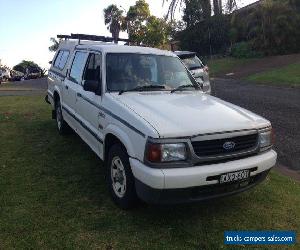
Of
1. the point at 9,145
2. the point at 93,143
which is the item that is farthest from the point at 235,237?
the point at 9,145

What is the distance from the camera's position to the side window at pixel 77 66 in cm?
665

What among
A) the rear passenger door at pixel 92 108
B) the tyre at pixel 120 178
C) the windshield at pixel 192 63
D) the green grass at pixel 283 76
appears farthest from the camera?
the green grass at pixel 283 76

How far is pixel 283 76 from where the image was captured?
63.5 ft

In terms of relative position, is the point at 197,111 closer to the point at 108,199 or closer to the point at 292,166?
the point at 108,199

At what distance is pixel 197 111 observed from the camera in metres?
4.70

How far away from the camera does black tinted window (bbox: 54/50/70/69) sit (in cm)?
799

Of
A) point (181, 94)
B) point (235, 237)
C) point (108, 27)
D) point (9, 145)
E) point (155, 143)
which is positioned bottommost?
point (235, 237)

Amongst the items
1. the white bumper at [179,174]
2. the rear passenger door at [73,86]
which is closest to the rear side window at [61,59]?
the rear passenger door at [73,86]

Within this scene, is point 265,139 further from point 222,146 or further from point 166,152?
point 166,152

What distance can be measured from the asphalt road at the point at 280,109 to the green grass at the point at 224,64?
8.85 m

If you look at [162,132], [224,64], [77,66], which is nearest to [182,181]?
[162,132]

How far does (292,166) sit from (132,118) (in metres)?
3.46

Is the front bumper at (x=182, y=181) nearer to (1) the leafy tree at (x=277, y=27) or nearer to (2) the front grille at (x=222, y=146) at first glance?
(2) the front grille at (x=222, y=146)

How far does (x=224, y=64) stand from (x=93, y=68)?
23.6 m
